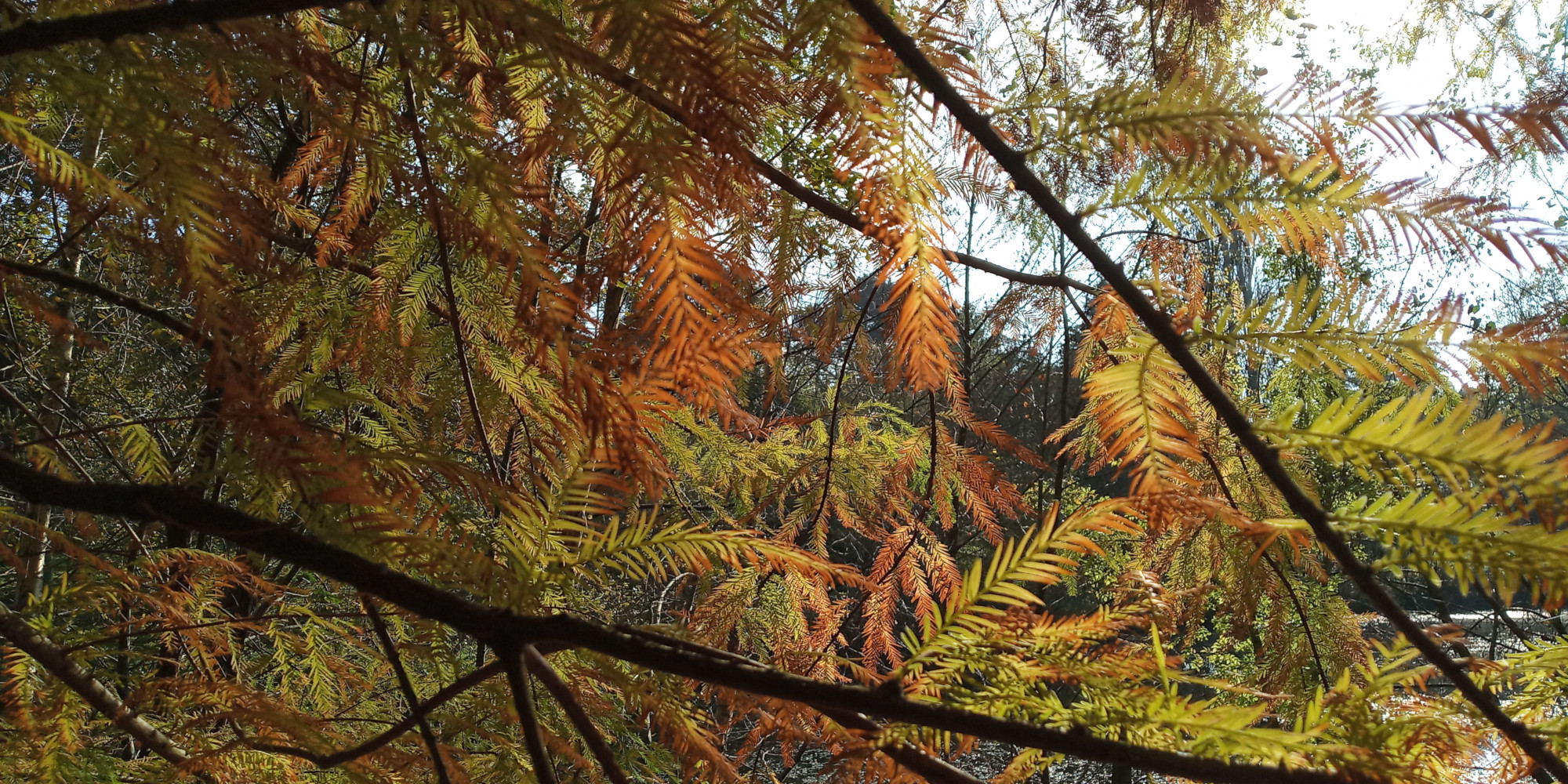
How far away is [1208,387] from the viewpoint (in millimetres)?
316

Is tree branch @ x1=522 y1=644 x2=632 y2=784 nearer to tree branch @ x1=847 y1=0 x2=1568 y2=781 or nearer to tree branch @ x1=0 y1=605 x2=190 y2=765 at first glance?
tree branch @ x1=847 y1=0 x2=1568 y2=781

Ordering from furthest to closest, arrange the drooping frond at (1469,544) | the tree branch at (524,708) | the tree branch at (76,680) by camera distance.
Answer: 1. the tree branch at (76,680)
2. the tree branch at (524,708)
3. the drooping frond at (1469,544)

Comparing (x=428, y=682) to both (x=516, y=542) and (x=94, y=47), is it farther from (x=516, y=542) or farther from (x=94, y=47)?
(x=94, y=47)

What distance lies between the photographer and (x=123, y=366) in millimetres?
3355

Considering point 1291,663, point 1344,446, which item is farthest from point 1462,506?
point 1291,663

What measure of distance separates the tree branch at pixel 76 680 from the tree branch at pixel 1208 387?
0.74 meters

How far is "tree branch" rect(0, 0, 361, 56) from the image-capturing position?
356mm

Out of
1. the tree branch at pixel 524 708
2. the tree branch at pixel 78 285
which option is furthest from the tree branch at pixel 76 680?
the tree branch at pixel 524 708

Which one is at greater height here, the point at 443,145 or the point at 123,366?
the point at 123,366

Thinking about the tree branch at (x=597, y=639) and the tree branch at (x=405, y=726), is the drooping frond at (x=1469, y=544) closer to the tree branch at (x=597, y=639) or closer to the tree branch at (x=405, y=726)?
the tree branch at (x=597, y=639)

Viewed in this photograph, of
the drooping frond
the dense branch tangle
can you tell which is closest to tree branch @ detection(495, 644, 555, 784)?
the dense branch tangle

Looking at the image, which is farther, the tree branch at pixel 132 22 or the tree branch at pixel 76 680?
the tree branch at pixel 76 680

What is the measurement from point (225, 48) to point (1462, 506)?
52cm

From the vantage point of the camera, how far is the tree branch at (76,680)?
70 cm
